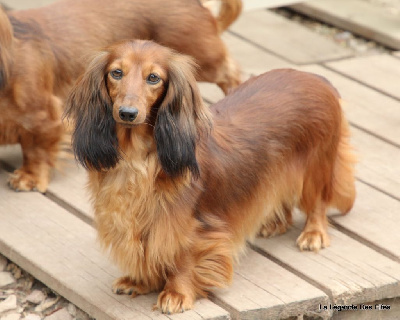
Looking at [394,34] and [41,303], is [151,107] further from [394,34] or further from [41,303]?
[394,34]

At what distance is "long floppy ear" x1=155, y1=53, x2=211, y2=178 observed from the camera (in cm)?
316

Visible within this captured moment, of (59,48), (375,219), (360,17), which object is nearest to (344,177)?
(375,219)

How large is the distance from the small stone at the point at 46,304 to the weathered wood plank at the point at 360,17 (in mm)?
3393

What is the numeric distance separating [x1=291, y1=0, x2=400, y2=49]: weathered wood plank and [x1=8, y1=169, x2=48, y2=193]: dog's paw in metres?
2.90

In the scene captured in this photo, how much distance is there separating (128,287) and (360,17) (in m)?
3.74

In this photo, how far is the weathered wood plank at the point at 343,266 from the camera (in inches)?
140

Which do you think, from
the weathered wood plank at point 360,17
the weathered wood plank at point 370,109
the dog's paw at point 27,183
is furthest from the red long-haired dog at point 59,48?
the weathered wood plank at point 360,17

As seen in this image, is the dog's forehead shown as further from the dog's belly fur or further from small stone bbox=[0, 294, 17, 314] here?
small stone bbox=[0, 294, 17, 314]

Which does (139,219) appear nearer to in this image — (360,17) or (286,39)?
(286,39)

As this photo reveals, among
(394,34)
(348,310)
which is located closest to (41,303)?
(348,310)

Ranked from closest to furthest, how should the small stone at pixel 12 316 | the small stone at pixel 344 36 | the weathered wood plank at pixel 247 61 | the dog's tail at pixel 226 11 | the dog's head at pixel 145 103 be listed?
the dog's head at pixel 145 103, the small stone at pixel 12 316, the dog's tail at pixel 226 11, the weathered wood plank at pixel 247 61, the small stone at pixel 344 36

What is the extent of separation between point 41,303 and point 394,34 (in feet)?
11.5

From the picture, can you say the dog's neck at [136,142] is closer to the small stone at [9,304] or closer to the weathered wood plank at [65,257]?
the weathered wood plank at [65,257]

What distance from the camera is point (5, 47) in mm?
4254
